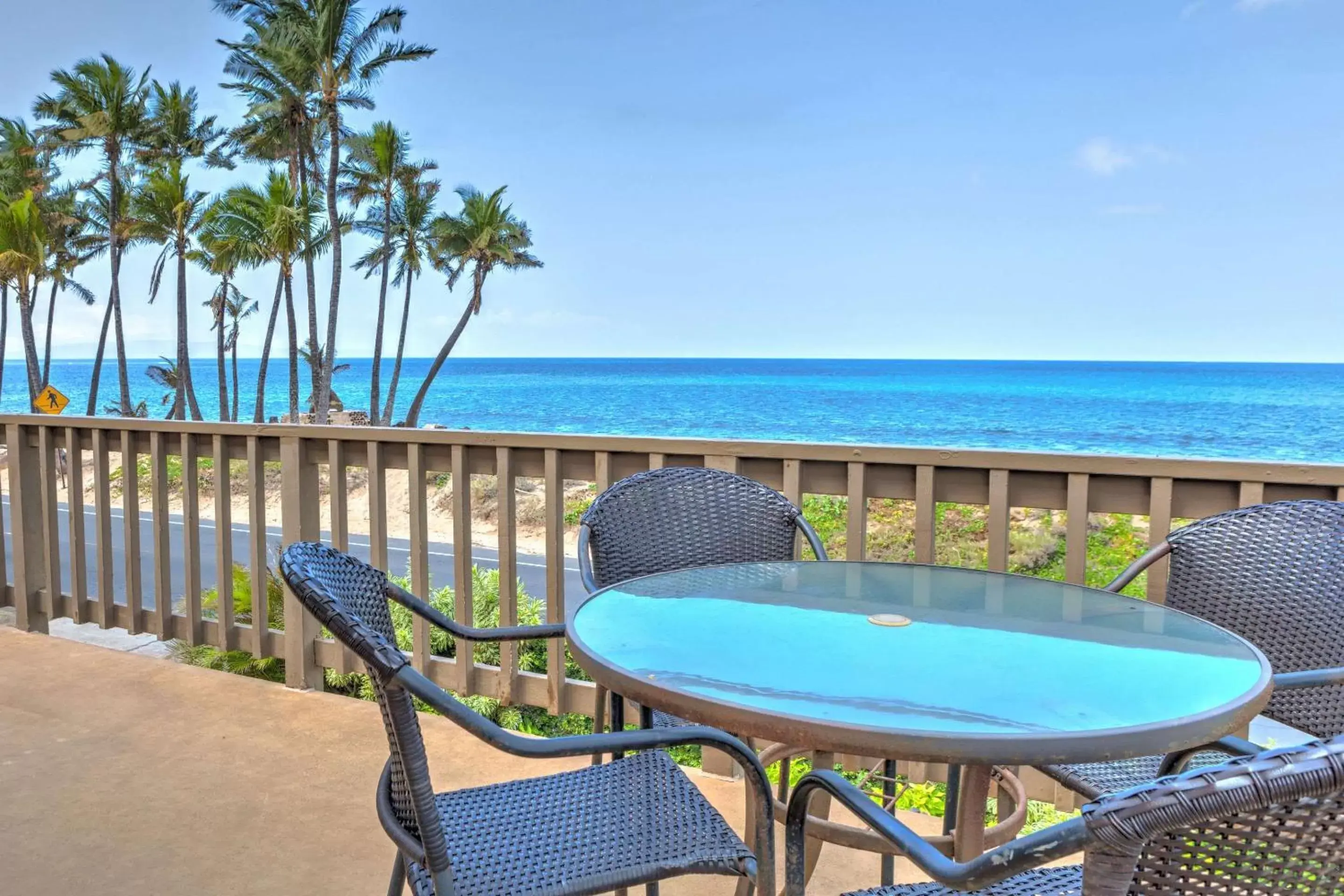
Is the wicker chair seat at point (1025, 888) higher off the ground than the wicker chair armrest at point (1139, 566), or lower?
lower

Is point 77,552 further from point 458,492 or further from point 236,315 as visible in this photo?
point 236,315

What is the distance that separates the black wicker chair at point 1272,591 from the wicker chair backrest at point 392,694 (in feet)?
3.38

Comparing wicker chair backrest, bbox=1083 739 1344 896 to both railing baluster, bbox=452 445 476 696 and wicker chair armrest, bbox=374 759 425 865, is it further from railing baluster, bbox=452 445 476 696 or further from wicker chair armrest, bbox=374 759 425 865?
railing baluster, bbox=452 445 476 696

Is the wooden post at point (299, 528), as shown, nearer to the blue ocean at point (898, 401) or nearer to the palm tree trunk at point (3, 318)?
the blue ocean at point (898, 401)

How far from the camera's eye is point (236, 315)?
3644cm

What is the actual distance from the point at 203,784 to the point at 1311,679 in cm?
253

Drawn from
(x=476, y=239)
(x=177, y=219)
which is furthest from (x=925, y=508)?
(x=476, y=239)

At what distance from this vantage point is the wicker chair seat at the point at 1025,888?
109 centimetres

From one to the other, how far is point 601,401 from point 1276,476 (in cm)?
4754

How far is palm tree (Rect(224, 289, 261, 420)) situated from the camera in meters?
36.2

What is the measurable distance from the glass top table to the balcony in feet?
1.77

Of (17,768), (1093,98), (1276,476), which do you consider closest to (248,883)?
(17,768)

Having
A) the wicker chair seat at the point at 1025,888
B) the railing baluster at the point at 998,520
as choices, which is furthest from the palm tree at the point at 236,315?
the wicker chair seat at the point at 1025,888

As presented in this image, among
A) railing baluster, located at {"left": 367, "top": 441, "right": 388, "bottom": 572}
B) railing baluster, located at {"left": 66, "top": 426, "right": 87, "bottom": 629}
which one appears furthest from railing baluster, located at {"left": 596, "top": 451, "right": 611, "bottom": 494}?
railing baluster, located at {"left": 66, "top": 426, "right": 87, "bottom": 629}
